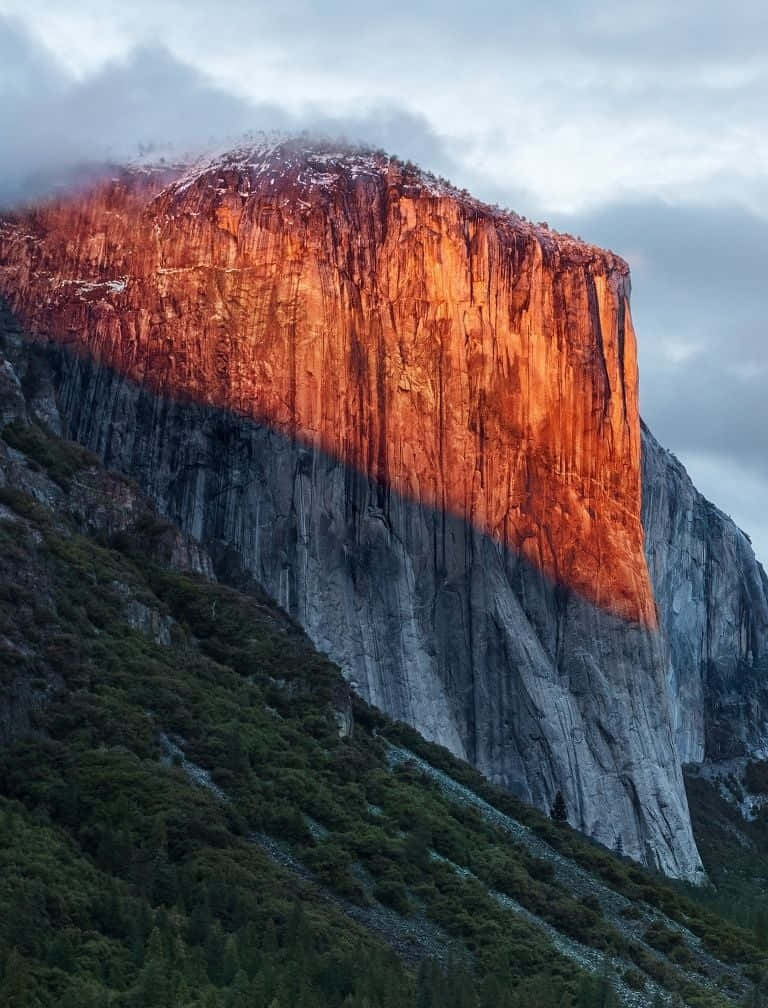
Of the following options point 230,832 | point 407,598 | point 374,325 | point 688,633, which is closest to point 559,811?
point 407,598

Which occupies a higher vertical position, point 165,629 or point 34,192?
point 34,192

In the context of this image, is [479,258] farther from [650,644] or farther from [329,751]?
[329,751]

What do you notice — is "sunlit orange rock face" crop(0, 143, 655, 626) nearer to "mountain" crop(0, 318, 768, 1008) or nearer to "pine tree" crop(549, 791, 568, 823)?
"pine tree" crop(549, 791, 568, 823)

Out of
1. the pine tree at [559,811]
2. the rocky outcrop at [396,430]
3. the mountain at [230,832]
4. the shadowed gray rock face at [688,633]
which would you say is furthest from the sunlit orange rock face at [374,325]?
the shadowed gray rock face at [688,633]

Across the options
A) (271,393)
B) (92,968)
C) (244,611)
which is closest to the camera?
(92,968)

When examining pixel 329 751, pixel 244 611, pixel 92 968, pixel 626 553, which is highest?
pixel 626 553

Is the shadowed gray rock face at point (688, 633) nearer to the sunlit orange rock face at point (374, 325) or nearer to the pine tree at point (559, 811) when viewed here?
the sunlit orange rock face at point (374, 325)

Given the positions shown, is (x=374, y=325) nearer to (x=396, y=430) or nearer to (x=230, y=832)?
(x=396, y=430)

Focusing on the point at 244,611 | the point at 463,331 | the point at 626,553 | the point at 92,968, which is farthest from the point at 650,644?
the point at 92,968
